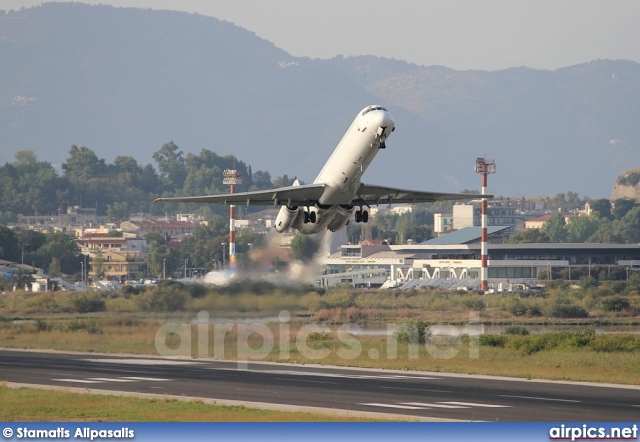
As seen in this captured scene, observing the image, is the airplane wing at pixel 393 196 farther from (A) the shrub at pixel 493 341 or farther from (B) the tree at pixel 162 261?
(B) the tree at pixel 162 261

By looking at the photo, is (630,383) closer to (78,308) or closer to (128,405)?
(128,405)

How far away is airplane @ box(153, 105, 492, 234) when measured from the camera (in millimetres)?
50344

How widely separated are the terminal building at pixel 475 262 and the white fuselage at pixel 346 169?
264 ft

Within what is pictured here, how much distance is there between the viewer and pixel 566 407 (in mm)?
42062

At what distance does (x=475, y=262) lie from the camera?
146 meters

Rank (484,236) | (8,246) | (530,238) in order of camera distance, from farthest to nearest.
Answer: (530,238) → (8,246) → (484,236)

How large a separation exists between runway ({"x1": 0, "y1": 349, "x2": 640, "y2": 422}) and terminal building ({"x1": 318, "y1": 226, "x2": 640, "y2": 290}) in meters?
80.4

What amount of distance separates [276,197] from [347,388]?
39.4 feet

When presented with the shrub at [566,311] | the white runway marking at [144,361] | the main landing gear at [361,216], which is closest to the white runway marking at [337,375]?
the white runway marking at [144,361]

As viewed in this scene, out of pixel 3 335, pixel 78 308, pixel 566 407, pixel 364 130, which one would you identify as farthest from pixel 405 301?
pixel 566 407

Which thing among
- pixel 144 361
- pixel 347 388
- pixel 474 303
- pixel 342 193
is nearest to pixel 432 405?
pixel 347 388

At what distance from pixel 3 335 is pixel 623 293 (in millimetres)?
68203

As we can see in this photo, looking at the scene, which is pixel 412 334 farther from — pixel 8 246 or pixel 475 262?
pixel 8 246

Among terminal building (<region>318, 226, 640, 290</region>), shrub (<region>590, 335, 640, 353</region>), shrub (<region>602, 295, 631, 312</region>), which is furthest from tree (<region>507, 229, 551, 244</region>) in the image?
shrub (<region>590, 335, 640, 353</region>)
